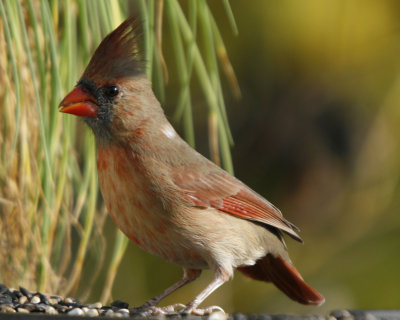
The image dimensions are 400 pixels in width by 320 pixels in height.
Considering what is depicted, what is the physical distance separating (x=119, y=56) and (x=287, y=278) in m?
0.94

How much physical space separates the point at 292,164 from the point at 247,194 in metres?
2.28

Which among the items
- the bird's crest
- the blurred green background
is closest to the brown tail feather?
the bird's crest

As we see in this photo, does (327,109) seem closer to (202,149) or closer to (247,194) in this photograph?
(202,149)

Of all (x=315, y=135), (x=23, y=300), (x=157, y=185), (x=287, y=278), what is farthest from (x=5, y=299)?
(x=315, y=135)

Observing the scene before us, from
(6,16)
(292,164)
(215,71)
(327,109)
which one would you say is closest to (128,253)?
(292,164)

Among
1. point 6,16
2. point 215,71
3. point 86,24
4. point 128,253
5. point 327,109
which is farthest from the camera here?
point 327,109

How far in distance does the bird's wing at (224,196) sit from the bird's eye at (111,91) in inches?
11.7

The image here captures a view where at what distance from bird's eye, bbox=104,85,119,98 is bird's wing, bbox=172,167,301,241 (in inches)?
11.7

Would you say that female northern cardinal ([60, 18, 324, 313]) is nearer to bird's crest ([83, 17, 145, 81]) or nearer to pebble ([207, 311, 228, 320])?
bird's crest ([83, 17, 145, 81])

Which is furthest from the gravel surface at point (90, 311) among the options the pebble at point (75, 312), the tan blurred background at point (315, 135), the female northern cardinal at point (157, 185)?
the tan blurred background at point (315, 135)

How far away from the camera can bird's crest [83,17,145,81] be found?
2.27m

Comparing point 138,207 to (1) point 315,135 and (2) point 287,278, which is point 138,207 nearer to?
(2) point 287,278

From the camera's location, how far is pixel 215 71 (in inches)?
102

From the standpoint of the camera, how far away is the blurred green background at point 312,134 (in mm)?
4379
